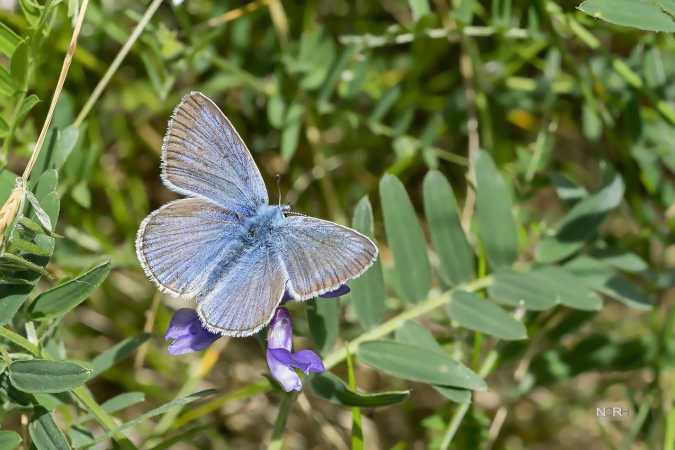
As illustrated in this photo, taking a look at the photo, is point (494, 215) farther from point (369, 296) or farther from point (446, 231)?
point (369, 296)

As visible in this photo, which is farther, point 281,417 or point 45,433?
point 281,417

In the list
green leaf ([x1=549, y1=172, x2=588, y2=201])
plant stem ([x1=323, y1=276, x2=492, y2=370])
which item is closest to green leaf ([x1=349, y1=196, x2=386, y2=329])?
plant stem ([x1=323, y1=276, x2=492, y2=370])

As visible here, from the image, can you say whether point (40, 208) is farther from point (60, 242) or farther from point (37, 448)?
point (60, 242)

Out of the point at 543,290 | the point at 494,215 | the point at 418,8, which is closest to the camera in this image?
the point at 543,290

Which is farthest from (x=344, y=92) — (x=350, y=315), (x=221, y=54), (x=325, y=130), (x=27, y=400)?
(x=27, y=400)

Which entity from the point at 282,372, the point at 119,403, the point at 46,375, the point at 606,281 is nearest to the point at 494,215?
the point at 606,281

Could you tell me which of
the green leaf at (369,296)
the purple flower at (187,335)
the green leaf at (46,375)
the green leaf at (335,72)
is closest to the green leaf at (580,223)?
the green leaf at (369,296)

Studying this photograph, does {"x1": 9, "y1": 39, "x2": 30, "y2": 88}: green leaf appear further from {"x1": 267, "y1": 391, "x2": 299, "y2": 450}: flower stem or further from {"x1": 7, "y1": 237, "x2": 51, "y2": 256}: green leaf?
{"x1": 267, "y1": 391, "x2": 299, "y2": 450}: flower stem
